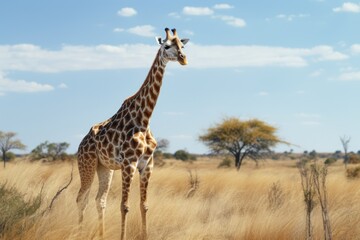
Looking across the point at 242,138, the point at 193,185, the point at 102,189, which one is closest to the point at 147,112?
the point at 102,189

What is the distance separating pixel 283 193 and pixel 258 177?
3.15 meters

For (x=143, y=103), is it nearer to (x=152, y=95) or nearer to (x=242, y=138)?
(x=152, y=95)

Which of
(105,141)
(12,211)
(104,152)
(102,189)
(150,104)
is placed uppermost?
(150,104)

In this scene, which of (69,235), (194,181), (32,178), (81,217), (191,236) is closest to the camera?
(69,235)

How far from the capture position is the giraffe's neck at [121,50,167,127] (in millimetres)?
6859

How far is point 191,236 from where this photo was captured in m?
7.00

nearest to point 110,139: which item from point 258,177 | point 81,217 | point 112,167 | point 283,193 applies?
point 112,167

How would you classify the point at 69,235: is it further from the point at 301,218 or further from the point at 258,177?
the point at 258,177

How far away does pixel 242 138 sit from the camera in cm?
3281

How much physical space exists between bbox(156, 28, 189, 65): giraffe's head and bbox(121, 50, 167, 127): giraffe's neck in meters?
0.22

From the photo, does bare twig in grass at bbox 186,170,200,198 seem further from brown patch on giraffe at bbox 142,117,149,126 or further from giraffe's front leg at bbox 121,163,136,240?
giraffe's front leg at bbox 121,163,136,240

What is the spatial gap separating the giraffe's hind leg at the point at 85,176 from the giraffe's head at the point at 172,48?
6.57ft

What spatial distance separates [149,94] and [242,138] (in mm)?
26259

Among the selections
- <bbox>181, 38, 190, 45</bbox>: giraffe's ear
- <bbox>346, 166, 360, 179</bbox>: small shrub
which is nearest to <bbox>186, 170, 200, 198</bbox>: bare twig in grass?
<bbox>181, 38, 190, 45</bbox>: giraffe's ear
